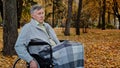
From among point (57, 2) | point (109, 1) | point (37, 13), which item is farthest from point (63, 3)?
point (37, 13)

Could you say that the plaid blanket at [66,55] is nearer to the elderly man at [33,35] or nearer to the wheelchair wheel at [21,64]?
the elderly man at [33,35]

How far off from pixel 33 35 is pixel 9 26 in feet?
24.6

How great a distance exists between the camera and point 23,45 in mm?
5629

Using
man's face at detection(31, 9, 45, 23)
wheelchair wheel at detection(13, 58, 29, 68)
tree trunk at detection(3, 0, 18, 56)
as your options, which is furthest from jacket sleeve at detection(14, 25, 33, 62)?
tree trunk at detection(3, 0, 18, 56)

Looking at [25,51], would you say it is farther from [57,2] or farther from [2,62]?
[57,2]

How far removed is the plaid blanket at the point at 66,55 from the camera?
5.52 m

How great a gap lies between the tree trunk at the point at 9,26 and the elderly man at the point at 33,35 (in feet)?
23.8

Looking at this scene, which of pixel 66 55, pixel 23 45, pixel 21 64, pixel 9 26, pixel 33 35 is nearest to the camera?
pixel 66 55

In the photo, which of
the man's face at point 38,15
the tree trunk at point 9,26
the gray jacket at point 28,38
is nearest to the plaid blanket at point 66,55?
the gray jacket at point 28,38

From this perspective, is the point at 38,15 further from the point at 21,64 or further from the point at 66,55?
the point at 21,64

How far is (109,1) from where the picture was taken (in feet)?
144

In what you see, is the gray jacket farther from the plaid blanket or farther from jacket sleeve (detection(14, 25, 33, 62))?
the plaid blanket

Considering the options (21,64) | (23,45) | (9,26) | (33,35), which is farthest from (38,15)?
(9,26)

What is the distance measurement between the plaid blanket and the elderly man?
280 mm
